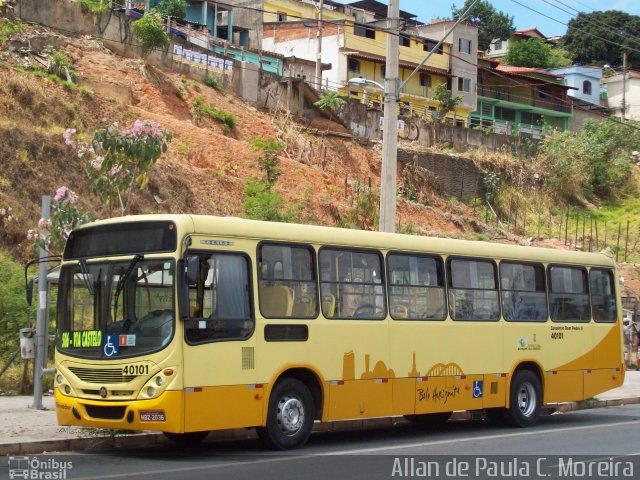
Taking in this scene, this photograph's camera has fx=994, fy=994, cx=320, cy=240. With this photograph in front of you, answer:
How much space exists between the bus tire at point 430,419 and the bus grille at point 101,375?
276 inches

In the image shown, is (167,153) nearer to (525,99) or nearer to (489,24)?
(525,99)

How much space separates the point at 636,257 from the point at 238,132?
2152cm

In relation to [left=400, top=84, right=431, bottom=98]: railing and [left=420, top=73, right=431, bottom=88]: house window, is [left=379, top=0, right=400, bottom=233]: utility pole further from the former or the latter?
[left=420, top=73, right=431, bottom=88]: house window

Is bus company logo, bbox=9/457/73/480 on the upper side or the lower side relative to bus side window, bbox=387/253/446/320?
lower

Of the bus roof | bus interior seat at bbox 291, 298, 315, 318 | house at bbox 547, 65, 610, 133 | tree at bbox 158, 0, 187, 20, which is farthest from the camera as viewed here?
house at bbox 547, 65, 610, 133

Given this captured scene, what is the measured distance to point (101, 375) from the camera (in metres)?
12.4

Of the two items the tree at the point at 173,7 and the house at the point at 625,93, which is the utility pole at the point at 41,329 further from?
the house at the point at 625,93

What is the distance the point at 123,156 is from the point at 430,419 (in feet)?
24.0

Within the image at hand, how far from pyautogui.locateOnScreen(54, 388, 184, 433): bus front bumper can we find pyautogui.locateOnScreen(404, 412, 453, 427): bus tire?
6.85 m

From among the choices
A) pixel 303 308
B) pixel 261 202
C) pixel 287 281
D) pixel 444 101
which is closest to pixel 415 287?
pixel 303 308

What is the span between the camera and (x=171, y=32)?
2064 inches

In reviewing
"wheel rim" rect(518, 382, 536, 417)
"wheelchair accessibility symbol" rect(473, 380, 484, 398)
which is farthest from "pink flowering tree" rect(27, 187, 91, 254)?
"wheel rim" rect(518, 382, 536, 417)

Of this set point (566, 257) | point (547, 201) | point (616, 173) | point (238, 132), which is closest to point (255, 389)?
point (566, 257)

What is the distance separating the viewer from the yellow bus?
A: 12.2 metres
